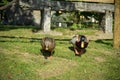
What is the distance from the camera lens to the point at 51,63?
12305 mm

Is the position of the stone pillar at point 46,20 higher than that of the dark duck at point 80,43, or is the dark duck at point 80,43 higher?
the dark duck at point 80,43

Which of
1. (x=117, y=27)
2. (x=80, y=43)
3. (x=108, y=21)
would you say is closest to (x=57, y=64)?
(x=80, y=43)

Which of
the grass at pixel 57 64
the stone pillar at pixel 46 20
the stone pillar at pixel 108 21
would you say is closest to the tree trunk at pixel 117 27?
the grass at pixel 57 64

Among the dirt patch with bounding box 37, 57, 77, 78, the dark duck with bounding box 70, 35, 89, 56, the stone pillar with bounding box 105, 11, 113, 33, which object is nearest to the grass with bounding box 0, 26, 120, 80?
the dirt patch with bounding box 37, 57, 77, 78

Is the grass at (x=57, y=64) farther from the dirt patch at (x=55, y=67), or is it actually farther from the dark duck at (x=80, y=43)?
the dark duck at (x=80, y=43)

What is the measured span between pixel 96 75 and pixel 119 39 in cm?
497

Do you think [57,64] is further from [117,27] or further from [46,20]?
[46,20]

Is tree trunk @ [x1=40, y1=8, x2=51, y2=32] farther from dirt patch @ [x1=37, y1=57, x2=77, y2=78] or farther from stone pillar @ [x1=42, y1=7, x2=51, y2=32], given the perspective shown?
dirt patch @ [x1=37, y1=57, x2=77, y2=78]

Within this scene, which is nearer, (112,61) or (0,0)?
(112,61)

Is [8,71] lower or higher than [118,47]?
higher

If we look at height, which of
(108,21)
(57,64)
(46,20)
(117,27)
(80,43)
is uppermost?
(80,43)

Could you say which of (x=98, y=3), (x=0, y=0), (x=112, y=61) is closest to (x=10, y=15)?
(x=0, y=0)

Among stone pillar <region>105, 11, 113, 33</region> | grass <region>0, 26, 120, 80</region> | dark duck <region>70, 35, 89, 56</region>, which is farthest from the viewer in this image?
stone pillar <region>105, 11, 113, 33</region>

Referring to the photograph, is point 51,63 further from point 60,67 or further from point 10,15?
point 10,15
